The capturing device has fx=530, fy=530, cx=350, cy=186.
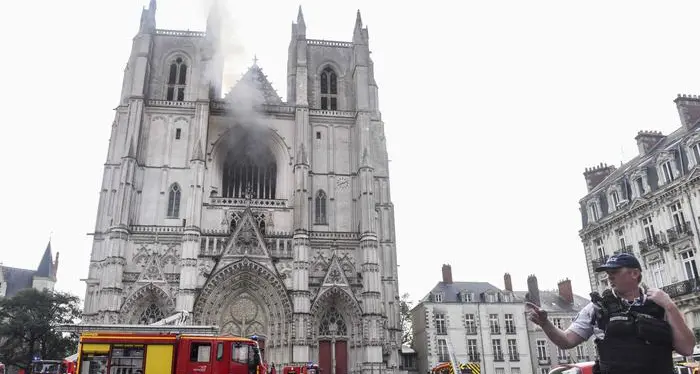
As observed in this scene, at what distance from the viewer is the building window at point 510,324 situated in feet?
132

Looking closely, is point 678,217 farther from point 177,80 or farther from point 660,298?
point 177,80

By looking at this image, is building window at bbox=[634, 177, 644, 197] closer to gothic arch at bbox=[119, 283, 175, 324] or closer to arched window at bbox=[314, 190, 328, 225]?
arched window at bbox=[314, 190, 328, 225]

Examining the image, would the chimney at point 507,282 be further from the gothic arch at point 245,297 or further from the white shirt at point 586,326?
the white shirt at point 586,326

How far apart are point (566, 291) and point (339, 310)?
23206mm

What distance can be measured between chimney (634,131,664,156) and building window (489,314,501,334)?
17.7m

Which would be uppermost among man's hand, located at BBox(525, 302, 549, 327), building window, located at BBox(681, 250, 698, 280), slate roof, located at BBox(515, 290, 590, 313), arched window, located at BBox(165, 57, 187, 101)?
arched window, located at BBox(165, 57, 187, 101)

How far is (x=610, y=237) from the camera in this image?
88.3 ft

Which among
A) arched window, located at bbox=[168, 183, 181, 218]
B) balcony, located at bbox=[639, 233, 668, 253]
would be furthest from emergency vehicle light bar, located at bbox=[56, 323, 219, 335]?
balcony, located at bbox=[639, 233, 668, 253]

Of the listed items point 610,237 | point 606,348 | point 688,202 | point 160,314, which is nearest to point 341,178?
point 160,314

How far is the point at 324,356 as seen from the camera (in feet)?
94.3

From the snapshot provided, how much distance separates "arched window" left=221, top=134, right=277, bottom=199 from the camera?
111 feet

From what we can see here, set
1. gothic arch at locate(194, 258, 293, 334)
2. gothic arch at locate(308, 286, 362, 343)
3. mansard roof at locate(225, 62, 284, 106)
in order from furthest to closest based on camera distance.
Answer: mansard roof at locate(225, 62, 284, 106)
gothic arch at locate(308, 286, 362, 343)
gothic arch at locate(194, 258, 293, 334)

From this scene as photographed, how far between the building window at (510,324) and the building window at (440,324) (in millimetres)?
4863

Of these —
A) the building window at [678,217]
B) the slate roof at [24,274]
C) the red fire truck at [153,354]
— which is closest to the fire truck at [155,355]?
the red fire truck at [153,354]
